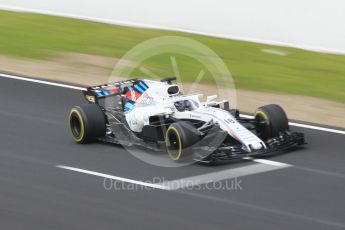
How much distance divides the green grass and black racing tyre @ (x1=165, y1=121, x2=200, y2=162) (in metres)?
4.54

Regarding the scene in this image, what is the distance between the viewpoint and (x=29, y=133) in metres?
13.3

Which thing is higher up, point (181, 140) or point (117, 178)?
point (181, 140)

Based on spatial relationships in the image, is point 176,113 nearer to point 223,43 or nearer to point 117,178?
point 117,178

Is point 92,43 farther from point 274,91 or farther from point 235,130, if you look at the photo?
point 235,130

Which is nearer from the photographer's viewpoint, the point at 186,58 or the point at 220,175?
the point at 220,175

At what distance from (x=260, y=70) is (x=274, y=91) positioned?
4.58ft

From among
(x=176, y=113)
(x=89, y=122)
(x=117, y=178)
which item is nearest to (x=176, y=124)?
(x=176, y=113)

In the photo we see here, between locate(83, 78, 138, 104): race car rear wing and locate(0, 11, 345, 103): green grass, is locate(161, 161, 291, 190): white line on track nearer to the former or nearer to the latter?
locate(83, 78, 138, 104): race car rear wing

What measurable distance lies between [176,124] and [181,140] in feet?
0.80

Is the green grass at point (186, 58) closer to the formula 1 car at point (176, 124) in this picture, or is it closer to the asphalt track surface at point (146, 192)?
the asphalt track surface at point (146, 192)

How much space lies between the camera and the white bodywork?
453 inches

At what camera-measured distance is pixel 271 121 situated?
12.0 meters

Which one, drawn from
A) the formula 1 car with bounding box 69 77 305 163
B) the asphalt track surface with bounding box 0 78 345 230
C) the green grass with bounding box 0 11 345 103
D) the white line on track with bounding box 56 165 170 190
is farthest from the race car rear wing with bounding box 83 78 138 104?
the green grass with bounding box 0 11 345 103

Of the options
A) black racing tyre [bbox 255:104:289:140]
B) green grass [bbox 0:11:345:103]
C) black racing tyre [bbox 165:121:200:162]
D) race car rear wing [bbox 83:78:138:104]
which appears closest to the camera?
black racing tyre [bbox 165:121:200:162]
